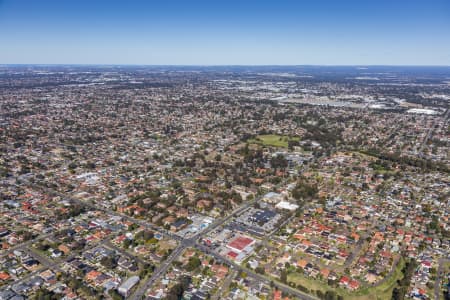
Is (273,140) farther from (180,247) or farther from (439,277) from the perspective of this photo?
(439,277)

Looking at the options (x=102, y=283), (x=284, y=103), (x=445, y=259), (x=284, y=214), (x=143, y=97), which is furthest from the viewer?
(x=143, y=97)

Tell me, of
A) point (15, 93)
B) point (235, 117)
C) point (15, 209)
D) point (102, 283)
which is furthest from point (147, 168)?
point (15, 93)

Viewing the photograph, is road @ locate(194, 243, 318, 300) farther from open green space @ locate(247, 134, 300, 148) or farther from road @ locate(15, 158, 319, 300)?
open green space @ locate(247, 134, 300, 148)

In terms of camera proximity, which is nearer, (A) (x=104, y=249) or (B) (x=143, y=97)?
(A) (x=104, y=249)

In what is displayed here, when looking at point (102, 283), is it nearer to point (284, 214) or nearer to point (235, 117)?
point (284, 214)

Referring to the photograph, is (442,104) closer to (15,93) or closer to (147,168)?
(147,168)

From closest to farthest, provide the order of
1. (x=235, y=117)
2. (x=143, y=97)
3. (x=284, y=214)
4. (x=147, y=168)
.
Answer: (x=284, y=214) → (x=147, y=168) → (x=235, y=117) → (x=143, y=97)

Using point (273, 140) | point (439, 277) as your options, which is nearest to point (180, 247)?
point (439, 277)

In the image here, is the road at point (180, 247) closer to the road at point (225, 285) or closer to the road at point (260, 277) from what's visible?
the road at point (260, 277)

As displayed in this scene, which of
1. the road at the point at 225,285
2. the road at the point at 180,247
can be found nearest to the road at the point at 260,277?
the road at the point at 180,247
